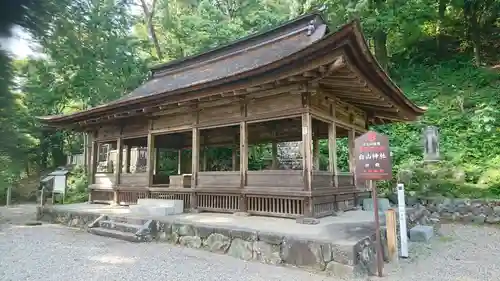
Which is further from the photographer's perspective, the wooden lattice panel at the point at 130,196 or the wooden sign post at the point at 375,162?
the wooden lattice panel at the point at 130,196

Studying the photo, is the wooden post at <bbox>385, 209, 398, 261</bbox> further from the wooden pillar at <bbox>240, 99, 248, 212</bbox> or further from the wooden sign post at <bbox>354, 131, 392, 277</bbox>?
the wooden pillar at <bbox>240, 99, 248, 212</bbox>

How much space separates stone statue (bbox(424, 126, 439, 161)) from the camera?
1167 centimetres

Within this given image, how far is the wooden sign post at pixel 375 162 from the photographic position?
14.5ft

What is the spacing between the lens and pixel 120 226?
734 cm

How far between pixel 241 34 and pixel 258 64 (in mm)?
10038

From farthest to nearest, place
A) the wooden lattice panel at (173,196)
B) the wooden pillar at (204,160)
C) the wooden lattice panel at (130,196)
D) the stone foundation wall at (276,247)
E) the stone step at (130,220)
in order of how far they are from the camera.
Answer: the wooden pillar at (204,160) < the wooden lattice panel at (130,196) < the wooden lattice panel at (173,196) < the stone step at (130,220) < the stone foundation wall at (276,247)

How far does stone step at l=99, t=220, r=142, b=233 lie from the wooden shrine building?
5.13 ft

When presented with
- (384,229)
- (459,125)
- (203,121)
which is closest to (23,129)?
(384,229)

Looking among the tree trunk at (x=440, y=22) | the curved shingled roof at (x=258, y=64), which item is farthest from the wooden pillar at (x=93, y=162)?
the tree trunk at (x=440, y=22)

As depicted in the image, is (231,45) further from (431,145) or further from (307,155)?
(431,145)

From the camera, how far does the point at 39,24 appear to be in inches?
42.5

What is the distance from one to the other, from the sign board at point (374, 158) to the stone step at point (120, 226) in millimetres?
4859

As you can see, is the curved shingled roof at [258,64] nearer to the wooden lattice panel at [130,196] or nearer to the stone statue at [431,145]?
the wooden lattice panel at [130,196]

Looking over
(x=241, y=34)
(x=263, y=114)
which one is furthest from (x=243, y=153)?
(x=241, y=34)
